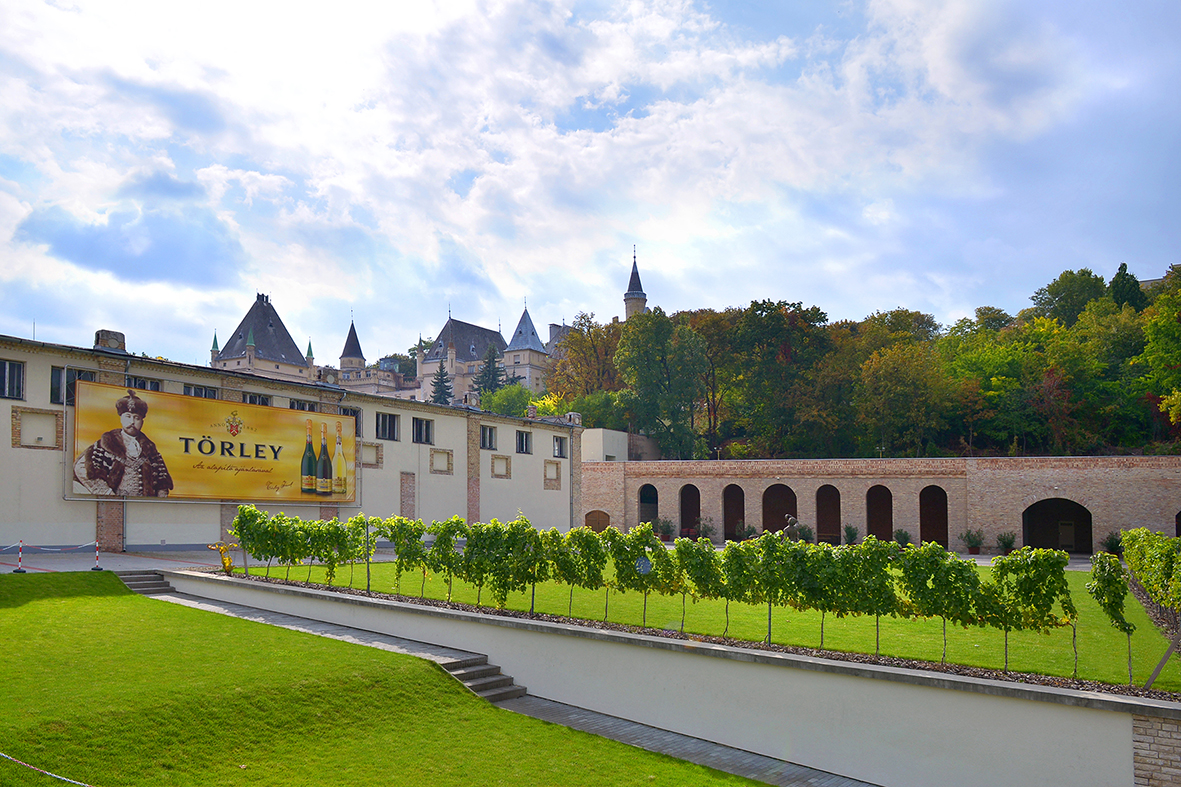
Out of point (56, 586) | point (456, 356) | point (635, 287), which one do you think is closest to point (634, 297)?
point (635, 287)

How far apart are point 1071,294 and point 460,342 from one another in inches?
2844

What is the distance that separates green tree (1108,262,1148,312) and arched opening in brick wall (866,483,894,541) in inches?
1051

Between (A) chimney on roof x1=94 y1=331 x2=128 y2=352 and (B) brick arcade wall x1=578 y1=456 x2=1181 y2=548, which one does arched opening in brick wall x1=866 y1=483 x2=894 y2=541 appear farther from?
(A) chimney on roof x1=94 y1=331 x2=128 y2=352

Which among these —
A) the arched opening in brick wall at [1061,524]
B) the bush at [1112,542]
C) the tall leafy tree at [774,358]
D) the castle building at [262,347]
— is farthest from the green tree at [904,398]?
the castle building at [262,347]

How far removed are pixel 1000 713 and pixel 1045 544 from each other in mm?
40286

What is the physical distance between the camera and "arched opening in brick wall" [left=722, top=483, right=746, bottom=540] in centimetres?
5016

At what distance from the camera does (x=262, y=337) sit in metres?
80.1

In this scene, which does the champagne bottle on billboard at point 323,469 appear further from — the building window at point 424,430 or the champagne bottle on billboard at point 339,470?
the building window at point 424,430

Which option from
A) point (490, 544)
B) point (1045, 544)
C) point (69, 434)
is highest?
point (69, 434)

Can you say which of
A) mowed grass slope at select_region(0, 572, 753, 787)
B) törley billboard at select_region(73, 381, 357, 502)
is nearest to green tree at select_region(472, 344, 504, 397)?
törley billboard at select_region(73, 381, 357, 502)

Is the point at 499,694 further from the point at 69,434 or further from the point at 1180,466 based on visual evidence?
the point at 1180,466

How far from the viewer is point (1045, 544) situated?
1785 inches

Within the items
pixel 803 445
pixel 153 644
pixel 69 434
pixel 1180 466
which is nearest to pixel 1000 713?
pixel 153 644

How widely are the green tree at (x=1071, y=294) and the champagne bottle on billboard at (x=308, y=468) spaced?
190 feet
